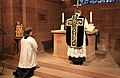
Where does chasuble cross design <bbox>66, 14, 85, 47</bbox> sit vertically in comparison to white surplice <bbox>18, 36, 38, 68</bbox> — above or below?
above

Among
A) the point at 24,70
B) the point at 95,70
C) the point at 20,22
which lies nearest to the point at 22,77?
the point at 24,70

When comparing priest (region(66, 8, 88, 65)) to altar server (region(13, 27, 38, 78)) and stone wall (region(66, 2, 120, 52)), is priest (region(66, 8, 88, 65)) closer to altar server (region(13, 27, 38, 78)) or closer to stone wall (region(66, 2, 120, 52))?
altar server (region(13, 27, 38, 78))

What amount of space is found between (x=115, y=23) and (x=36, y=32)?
3.40 meters

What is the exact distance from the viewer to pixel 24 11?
21.7 ft

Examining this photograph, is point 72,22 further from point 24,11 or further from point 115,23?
point 115,23

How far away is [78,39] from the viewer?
17.0 ft

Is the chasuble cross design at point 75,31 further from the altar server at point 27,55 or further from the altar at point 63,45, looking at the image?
the altar server at point 27,55

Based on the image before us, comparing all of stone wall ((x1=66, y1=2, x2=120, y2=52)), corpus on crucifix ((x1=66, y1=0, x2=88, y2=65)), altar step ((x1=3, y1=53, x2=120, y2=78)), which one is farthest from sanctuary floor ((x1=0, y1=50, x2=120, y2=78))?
stone wall ((x1=66, y1=2, x2=120, y2=52))

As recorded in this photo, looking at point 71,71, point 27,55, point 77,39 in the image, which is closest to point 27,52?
point 27,55

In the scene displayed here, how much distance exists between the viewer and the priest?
5152 mm

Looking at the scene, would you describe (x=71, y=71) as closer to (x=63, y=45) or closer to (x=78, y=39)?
(x=78, y=39)

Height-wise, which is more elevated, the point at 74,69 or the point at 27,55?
the point at 27,55

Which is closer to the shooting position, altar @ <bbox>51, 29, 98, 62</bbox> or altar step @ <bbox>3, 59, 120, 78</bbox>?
altar step @ <bbox>3, 59, 120, 78</bbox>

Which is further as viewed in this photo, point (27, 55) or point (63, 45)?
point (63, 45)
